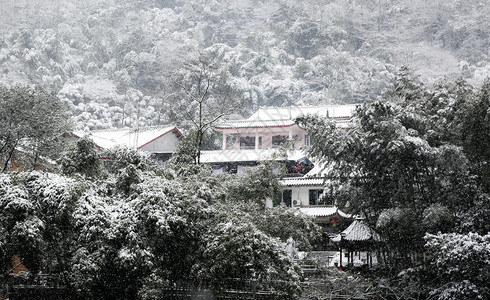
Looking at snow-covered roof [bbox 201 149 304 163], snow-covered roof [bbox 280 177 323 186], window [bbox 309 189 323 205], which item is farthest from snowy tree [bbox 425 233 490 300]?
snow-covered roof [bbox 201 149 304 163]

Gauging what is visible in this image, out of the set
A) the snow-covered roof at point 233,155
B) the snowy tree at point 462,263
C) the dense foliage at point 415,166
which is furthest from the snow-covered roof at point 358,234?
the snow-covered roof at point 233,155

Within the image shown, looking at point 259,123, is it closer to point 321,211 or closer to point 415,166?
point 321,211

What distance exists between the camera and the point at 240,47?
187ft

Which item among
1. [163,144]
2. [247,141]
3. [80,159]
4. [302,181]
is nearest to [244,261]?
[80,159]

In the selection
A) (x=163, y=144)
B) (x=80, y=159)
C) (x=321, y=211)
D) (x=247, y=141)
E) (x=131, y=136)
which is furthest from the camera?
(x=247, y=141)

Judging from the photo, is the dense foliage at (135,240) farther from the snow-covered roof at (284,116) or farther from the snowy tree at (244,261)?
the snow-covered roof at (284,116)

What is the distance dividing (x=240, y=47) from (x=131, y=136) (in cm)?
3184

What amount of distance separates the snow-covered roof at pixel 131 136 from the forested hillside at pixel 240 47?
13.7 m

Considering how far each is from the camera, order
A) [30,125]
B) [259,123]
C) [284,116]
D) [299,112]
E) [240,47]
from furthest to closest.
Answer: [240,47]
[299,112]
[284,116]
[259,123]
[30,125]

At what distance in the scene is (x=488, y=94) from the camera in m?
11.7

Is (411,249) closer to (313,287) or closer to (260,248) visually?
(313,287)

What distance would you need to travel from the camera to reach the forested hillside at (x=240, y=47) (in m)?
49.8

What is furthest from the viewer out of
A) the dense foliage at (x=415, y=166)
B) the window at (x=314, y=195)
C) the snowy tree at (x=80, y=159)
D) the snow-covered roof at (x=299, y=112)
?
the snow-covered roof at (x=299, y=112)

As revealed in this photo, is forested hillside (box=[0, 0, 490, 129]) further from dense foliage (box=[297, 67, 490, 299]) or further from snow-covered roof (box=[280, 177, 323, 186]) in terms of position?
dense foliage (box=[297, 67, 490, 299])
